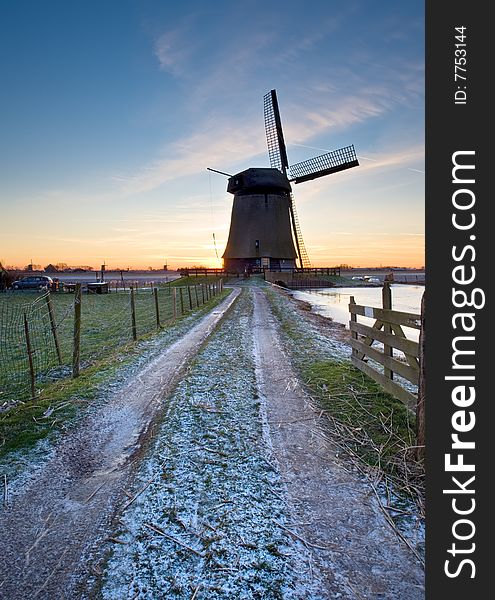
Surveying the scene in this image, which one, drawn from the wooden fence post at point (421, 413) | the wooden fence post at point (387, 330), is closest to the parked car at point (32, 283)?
the wooden fence post at point (387, 330)

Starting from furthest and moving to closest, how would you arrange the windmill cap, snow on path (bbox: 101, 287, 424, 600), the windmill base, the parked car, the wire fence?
1. the windmill base
2. the windmill cap
3. the parked car
4. the wire fence
5. snow on path (bbox: 101, 287, 424, 600)

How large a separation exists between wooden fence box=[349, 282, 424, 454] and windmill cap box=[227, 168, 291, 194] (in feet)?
114

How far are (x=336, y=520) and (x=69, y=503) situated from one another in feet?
7.05

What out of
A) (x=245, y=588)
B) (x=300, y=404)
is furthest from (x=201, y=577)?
(x=300, y=404)

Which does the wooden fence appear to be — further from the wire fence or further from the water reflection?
the water reflection

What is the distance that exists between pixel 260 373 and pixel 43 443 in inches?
147

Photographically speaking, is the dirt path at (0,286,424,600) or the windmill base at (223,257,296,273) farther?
the windmill base at (223,257,296,273)

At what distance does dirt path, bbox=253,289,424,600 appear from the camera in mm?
2203

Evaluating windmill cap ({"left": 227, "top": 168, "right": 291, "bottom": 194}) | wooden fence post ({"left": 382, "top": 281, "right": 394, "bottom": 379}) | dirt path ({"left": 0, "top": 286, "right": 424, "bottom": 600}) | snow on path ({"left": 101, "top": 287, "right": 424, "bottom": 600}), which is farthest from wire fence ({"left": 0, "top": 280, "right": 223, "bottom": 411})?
windmill cap ({"left": 227, "top": 168, "right": 291, "bottom": 194})

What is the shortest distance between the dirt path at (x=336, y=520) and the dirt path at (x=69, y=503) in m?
1.51

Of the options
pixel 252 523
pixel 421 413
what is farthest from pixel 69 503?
pixel 421 413

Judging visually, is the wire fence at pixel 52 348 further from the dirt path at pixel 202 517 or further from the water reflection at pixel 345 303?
the water reflection at pixel 345 303

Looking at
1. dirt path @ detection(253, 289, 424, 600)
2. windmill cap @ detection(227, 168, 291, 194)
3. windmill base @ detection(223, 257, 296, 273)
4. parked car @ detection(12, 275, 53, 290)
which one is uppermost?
windmill cap @ detection(227, 168, 291, 194)

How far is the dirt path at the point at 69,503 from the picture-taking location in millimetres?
2262
